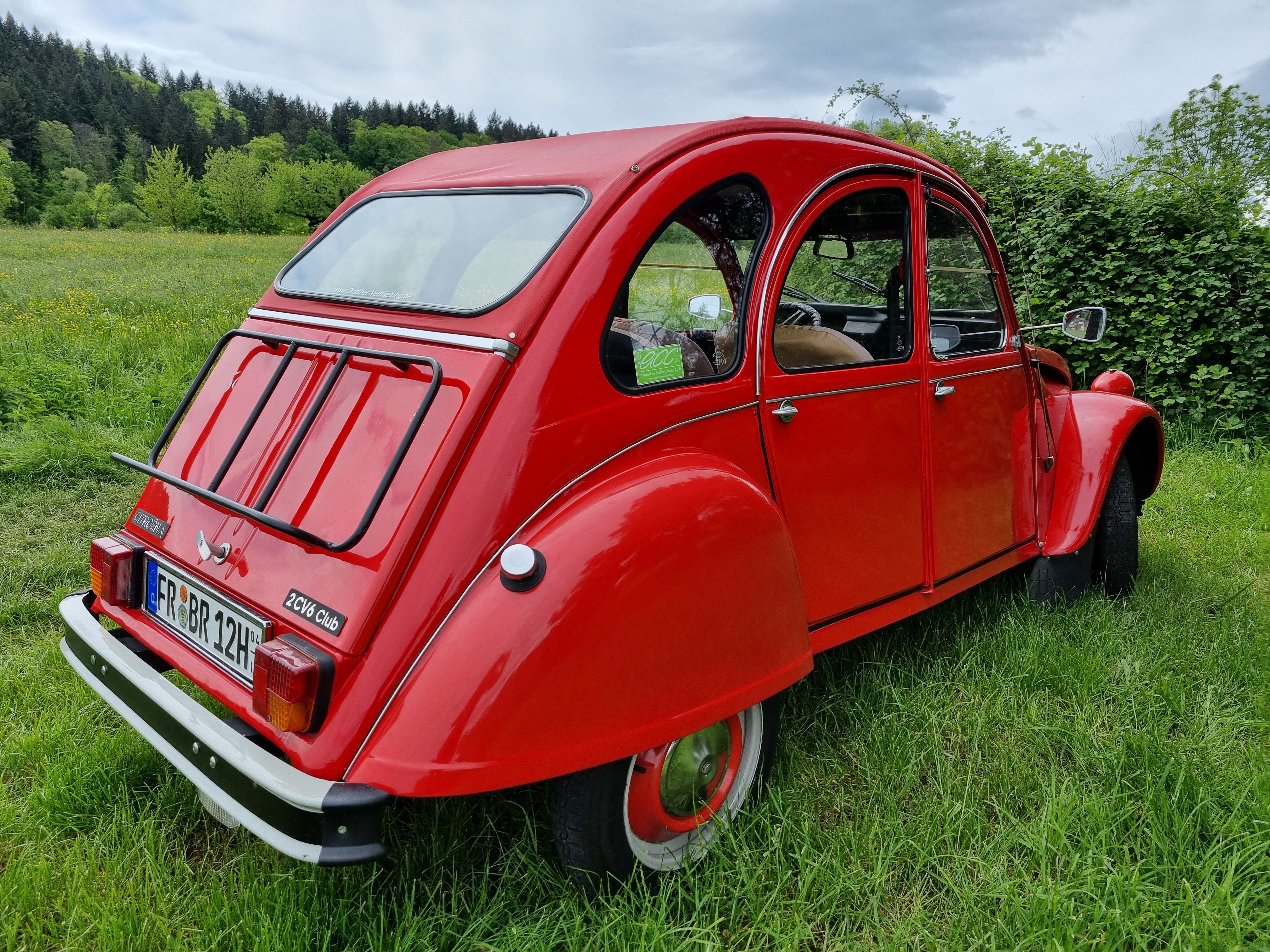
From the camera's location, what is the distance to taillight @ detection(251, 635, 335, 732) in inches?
69.1

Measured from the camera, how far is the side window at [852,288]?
8.77 ft

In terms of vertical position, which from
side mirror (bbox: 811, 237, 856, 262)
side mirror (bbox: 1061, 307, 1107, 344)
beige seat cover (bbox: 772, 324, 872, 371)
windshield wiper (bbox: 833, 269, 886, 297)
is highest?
side mirror (bbox: 811, 237, 856, 262)

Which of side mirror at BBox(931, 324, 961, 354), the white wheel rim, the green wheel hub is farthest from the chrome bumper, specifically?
side mirror at BBox(931, 324, 961, 354)

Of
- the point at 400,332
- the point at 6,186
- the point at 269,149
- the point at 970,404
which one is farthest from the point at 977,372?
the point at 269,149

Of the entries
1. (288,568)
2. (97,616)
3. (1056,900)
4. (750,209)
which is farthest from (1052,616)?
(97,616)

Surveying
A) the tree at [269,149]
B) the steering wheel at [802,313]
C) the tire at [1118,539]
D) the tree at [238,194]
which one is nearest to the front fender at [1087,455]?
the tire at [1118,539]

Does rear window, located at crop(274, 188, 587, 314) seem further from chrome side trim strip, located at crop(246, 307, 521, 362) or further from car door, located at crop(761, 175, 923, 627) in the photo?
car door, located at crop(761, 175, 923, 627)

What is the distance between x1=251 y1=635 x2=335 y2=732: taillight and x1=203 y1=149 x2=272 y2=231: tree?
73580 millimetres

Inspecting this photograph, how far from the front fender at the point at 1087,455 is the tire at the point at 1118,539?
156 millimetres

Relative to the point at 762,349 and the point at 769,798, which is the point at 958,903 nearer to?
the point at 769,798

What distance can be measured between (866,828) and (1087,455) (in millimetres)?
2247

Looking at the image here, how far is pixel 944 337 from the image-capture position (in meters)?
3.11

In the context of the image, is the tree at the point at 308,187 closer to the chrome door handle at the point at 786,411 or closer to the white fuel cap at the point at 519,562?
the chrome door handle at the point at 786,411

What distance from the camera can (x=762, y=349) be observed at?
93.0 inches
